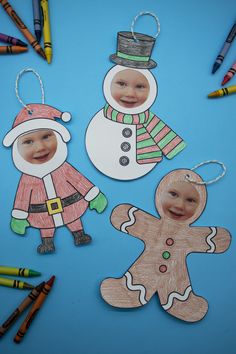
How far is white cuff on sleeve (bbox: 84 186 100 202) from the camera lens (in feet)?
2.71

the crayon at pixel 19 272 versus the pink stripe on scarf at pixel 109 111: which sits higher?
the pink stripe on scarf at pixel 109 111

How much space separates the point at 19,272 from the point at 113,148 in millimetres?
319

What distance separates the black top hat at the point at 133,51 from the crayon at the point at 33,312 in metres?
0.50

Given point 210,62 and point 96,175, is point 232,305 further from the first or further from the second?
point 210,62

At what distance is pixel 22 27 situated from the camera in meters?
0.86

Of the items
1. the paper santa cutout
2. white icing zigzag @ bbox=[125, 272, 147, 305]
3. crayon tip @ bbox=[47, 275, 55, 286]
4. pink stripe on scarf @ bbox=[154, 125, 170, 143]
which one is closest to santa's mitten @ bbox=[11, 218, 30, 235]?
the paper santa cutout

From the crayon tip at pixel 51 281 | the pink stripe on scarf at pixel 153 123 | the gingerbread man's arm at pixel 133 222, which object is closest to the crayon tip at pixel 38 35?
the pink stripe on scarf at pixel 153 123

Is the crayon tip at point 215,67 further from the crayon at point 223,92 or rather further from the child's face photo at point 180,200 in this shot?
the child's face photo at point 180,200

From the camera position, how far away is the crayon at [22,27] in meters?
0.85

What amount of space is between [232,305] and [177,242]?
0.58 ft

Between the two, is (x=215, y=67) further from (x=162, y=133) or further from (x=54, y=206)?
(x=54, y=206)

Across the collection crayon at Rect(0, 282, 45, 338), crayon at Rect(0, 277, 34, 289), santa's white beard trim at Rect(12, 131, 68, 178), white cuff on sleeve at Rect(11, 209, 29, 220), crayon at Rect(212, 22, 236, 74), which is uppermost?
crayon at Rect(212, 22, 236, 74)

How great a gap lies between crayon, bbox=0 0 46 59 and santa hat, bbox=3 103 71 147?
118 mm

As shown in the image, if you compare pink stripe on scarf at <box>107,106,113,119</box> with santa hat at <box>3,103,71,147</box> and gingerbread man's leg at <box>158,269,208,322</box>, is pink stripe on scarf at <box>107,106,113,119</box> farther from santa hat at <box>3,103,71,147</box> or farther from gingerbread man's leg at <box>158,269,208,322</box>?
gingerbread man's leg at <box>158,269,208,322</box>
